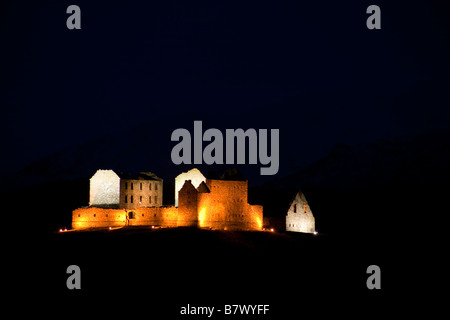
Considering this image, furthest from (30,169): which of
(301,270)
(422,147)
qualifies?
(301,270)

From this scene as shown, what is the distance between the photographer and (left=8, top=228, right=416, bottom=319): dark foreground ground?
38.6 meters

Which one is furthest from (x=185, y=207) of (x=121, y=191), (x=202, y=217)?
(x=121, y=191)

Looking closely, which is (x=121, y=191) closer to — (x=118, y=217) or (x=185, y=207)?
(x=118, y=217)

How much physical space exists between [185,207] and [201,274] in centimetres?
1033

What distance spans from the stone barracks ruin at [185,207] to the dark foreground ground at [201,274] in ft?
9.89

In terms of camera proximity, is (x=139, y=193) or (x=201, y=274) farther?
(x=139, y=193)

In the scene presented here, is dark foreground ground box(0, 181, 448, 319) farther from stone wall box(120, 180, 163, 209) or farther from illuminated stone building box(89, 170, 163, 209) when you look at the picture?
illuminated stone building box(89, 170, 163, 209)

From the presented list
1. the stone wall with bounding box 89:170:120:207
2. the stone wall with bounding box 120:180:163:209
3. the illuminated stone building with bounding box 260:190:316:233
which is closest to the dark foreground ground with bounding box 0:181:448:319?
the illuminated stone building with bounding box 260:190:316:233

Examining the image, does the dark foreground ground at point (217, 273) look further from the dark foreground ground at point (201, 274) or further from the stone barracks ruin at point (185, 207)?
the stone barracks ruin at point (185, 207)

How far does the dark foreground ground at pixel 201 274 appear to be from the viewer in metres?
38.6

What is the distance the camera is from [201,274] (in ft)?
137

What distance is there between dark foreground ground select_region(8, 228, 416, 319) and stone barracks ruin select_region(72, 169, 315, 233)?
9.89 ft

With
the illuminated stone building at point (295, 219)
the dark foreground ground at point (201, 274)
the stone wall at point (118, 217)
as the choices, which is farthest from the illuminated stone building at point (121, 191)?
the illuminated stone building at point (295, 219)
